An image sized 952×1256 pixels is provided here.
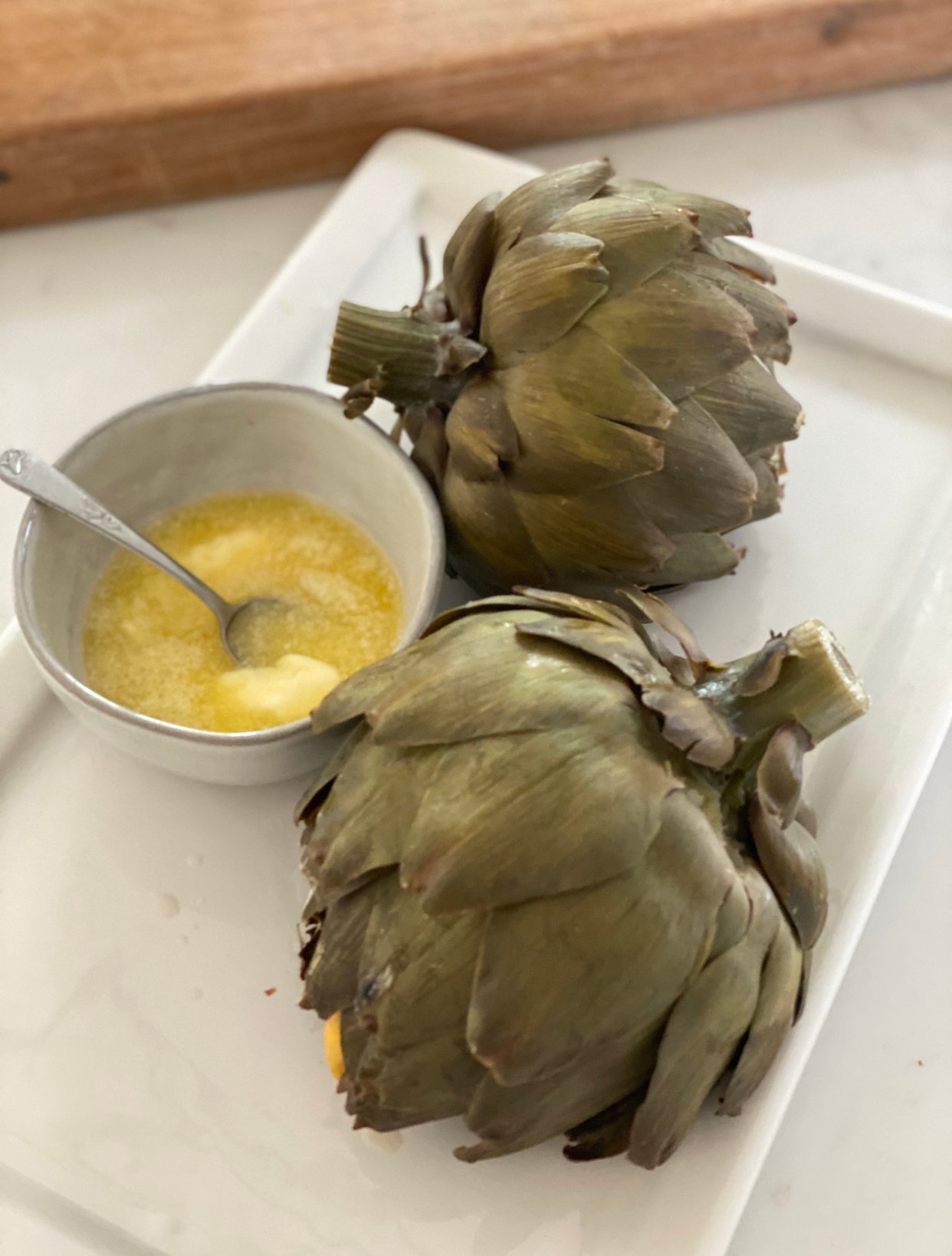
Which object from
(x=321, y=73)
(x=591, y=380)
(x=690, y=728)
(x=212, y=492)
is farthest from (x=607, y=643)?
(x=321, y=73)

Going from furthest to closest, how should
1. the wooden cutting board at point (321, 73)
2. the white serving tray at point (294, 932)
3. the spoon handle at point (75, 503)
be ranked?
the wooden cutting board at point (321, 73) < the spoon handle at point (75, 503) < the white serving tray at point (294, 932)

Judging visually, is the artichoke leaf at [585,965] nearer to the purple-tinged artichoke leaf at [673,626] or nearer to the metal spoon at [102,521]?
the purple-tinged artichoke leaf at [673,626]

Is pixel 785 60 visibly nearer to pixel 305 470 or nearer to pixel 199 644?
pixel 305 470

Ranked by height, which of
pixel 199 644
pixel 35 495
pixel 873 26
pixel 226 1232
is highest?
pixel 873 26

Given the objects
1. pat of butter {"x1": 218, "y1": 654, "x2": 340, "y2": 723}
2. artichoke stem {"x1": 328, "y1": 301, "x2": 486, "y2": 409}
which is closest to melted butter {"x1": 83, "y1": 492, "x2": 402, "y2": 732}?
pat of butter {"x1": 218, "y1": 654, "x2": 340, "y2": 723}

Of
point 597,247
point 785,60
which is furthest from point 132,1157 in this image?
point 785,60

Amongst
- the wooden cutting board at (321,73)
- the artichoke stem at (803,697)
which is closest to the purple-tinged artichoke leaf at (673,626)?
the artichoke stem at (803,697)
